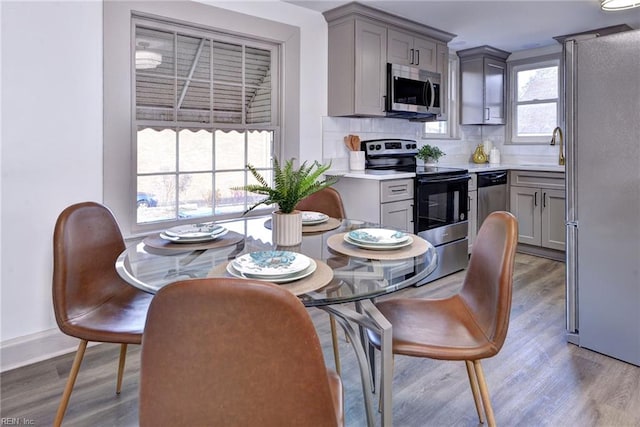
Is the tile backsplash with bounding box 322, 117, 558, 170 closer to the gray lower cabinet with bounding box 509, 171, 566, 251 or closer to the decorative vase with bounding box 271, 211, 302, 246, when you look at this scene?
the gray lower cabinet with bounding box 509, 171, 566, 251

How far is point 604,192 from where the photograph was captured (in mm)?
2223

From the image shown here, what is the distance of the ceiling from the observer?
11.1ft

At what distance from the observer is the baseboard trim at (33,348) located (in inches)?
85.4

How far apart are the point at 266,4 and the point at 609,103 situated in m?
2.34

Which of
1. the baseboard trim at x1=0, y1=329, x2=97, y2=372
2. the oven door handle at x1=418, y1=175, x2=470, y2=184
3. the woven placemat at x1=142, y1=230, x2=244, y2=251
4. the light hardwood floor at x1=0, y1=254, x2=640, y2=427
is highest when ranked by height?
the oven door handle at x1=418, y1=175, x2=470, y2=184

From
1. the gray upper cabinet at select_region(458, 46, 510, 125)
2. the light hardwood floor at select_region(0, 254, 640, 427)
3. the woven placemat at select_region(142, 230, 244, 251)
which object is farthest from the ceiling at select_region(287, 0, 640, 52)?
the light hardwood floor at select_region(0, 254, 640, 427)

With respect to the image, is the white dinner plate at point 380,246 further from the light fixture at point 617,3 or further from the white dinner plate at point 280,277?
the light fixture at point 617,3

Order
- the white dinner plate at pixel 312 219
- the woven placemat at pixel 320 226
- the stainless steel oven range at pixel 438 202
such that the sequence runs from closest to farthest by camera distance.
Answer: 1. the woven placemat at pixel 320 226
2. the white dinner plate at pixel 312 219
3. the stainless steel oven range at pixel 438 202

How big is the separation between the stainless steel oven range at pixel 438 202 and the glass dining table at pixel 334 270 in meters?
1.89

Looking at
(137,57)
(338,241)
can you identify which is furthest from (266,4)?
(338,241)

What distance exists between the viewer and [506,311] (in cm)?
139

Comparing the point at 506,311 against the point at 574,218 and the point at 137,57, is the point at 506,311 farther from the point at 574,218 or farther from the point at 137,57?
the point at 137,57

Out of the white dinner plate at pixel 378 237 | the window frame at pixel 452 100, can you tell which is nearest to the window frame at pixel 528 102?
the window frame at pixel 452 100

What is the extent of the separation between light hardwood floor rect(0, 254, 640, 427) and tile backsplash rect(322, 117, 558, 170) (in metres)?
1.76
